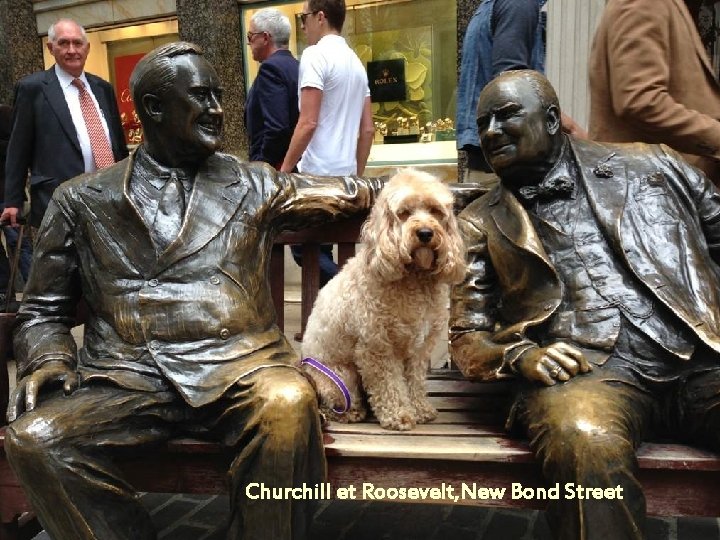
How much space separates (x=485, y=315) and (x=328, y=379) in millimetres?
665

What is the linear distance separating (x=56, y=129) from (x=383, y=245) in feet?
10.1

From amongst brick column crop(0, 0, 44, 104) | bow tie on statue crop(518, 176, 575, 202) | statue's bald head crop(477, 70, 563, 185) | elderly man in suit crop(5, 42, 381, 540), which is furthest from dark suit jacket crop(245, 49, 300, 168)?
brick column crop(0, 0, 44, 104)

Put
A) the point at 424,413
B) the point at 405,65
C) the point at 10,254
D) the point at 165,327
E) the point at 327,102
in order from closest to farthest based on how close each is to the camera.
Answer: the point at 165,327
the point at 424,413
the point at 327,102
the point at 10,254
the point at 405,65

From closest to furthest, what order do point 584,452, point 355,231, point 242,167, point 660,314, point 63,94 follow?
point 584,452, point 660,314, point 242,167, point 355,231, point 63,94

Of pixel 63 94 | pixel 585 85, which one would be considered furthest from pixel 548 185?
pixel 63 94

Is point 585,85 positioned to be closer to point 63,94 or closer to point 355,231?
point 355,231

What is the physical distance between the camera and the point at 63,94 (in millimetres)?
4730

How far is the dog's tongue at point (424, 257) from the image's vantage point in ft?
8.11

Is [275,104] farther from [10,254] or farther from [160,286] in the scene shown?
[10,254]

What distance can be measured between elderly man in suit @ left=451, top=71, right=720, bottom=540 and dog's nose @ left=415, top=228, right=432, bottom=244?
1.57 feet

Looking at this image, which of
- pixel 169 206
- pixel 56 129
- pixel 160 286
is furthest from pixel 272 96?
pixel 160 286

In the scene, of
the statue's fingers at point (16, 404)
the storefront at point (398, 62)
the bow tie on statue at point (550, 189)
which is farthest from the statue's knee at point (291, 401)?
the storefront at point (398, 62)

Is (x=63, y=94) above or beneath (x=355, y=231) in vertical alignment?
above

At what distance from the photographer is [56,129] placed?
4688mm
